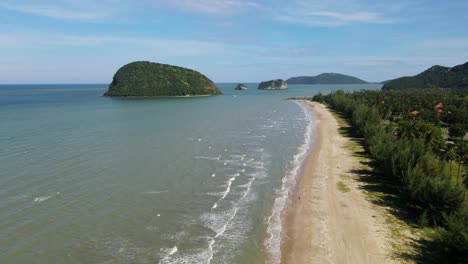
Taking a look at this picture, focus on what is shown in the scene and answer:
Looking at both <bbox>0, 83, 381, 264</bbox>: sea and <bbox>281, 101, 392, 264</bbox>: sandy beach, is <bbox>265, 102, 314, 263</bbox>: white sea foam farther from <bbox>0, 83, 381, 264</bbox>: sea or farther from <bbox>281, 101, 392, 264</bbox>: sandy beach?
<bbox>281, 101, 392, 264</bbox>: sandy beach

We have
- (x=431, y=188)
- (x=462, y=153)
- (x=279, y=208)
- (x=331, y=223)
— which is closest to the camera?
(x=331, y=223)

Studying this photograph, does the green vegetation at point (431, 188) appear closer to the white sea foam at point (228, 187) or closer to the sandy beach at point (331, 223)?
the sandy beach at point (331, 223)

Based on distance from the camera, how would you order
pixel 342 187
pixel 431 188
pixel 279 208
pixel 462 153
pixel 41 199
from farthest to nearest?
1. pixel 342 187
2. pixel 462 153
3. pixel 41 199
4. pixel 279 208
5. pixel 431 188

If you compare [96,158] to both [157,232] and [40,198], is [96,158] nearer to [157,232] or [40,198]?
[40,198]

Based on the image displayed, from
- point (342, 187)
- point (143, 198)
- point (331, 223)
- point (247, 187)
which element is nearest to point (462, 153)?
point (342, 187)

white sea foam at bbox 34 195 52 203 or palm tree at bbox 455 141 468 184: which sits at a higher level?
palm tree at bbox 455 141 468 184

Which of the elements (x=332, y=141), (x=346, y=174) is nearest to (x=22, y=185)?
(x=346, y=174)

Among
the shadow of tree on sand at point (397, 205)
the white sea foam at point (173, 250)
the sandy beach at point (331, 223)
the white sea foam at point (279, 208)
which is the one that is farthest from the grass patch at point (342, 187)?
the white sea foam at point (173, 250)


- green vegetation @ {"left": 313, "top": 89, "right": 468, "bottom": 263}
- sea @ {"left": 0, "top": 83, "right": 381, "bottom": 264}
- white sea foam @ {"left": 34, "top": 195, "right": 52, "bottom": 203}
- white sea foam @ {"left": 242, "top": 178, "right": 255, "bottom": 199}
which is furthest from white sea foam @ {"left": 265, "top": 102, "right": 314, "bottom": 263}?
white sea foam @ {"left": 34, "top": 195, "right": 52, "bottom": 203}

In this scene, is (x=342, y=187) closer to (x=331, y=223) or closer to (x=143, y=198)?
(x=331, y=223)
